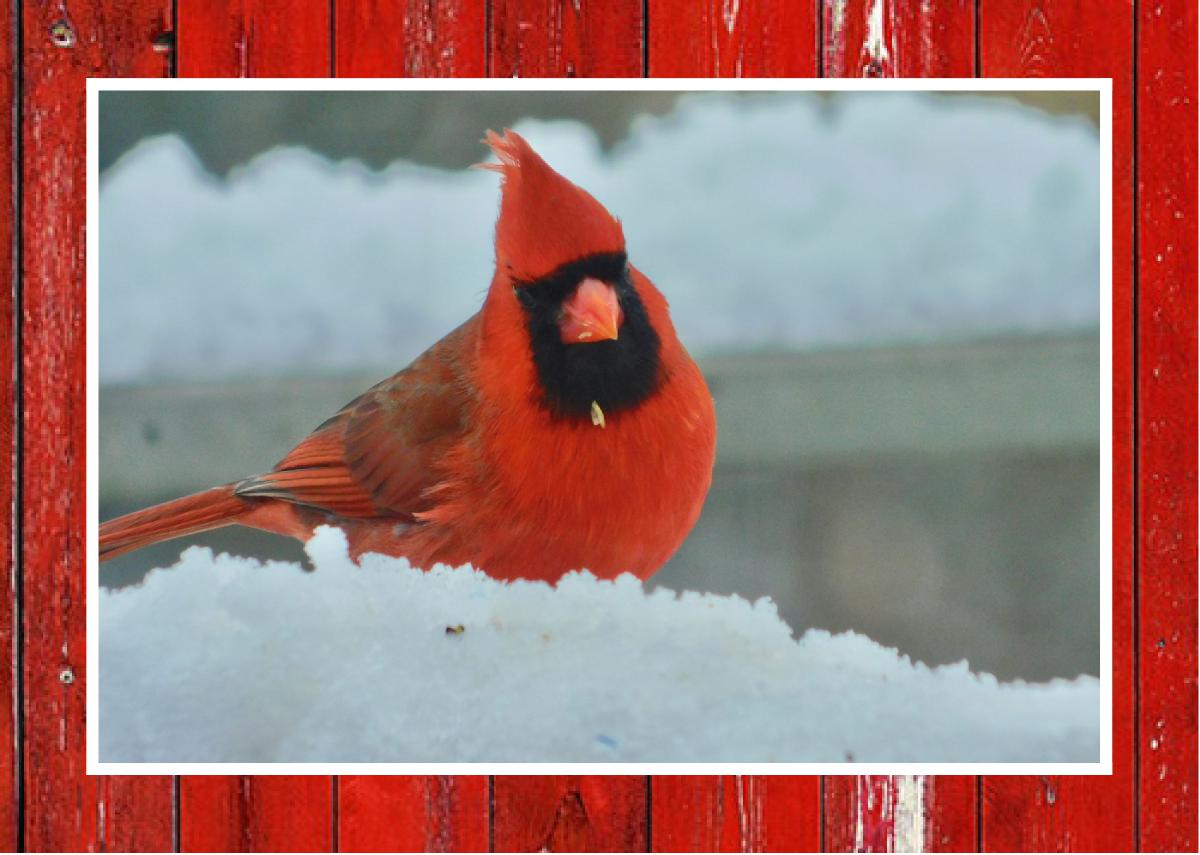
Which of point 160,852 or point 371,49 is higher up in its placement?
point 371,49

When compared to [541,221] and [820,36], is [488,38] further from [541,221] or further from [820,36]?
[820,36]

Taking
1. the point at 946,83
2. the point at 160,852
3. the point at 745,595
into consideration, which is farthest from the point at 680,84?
the point at 160,852

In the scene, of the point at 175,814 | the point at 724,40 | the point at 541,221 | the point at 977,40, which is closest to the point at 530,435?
the point at 541,221

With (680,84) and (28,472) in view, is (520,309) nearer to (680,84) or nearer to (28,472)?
(680,84)

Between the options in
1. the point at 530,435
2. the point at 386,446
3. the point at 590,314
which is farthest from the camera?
the point at 386,446

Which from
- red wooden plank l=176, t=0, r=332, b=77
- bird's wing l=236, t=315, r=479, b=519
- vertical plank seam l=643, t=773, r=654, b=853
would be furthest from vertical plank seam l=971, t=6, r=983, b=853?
red wooden plank l=176, t=0, r=332, b=77

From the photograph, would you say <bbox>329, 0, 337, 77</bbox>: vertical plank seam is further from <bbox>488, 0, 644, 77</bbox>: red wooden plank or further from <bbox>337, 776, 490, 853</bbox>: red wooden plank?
<bbox>337, 776, 490, 853</bbox>: red wooden plank

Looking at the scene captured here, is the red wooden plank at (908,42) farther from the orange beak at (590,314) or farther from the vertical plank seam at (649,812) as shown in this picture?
the vertical plank seam at (649,812)
